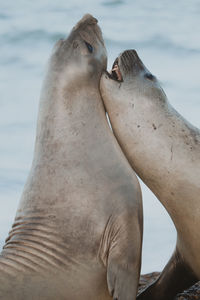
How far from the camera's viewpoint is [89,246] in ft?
17.5

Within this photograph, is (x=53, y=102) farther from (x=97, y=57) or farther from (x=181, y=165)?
(x=181, y=165)

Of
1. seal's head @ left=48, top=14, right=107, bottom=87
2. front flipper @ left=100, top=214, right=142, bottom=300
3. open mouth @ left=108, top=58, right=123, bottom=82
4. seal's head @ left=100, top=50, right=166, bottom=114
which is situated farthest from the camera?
open mouth @ left=108, top=58, right=123, bottom=82

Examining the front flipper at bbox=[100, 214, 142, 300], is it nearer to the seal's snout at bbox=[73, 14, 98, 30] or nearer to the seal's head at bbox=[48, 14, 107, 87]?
the seal's head at bbox=[48, 14, 107, 87]

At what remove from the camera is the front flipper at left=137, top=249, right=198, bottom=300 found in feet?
20.3

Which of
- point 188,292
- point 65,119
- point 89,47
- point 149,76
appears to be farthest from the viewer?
point 188,292

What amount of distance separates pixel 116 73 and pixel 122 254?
1.85m

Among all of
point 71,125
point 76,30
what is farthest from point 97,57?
point 71,125

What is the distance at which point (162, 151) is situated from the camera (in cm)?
588

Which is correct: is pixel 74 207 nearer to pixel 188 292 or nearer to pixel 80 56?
pixel 80 56

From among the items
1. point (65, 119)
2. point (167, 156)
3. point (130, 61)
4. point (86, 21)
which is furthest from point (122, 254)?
point (86, 21)

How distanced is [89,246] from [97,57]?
182cm

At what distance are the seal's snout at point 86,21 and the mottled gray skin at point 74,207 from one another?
0.95 feet

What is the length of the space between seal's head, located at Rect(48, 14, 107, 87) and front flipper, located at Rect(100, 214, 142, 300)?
1375 millimetres

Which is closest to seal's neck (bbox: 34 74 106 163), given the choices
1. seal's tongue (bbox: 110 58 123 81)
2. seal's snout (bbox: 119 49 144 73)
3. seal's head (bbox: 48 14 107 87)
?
seal's head (bbox: 48 14 107 87)
